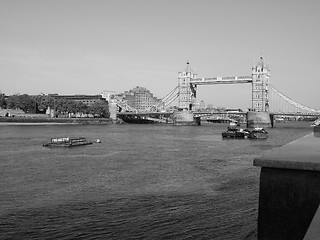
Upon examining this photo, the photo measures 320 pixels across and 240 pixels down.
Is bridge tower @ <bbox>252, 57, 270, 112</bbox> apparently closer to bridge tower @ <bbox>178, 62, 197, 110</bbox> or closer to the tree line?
bridge tower @ <bbox>178, 62, 197, 110</bbox>

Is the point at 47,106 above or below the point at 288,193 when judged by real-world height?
above

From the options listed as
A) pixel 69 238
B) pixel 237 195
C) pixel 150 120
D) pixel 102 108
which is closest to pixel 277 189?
pixel 69 238

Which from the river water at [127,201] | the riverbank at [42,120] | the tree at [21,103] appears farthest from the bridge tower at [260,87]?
the river water at [127,201]

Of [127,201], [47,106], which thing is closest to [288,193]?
[127,201]

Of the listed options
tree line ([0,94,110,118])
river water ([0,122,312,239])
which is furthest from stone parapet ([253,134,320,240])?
tree line ([0,94,110,118])

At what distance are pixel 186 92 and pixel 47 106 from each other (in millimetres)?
54086

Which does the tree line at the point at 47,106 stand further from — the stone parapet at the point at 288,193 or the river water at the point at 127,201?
the stone parapet at the point at 288,193

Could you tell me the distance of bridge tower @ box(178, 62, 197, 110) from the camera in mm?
147250

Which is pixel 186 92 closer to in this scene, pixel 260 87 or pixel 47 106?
pixel 260 87

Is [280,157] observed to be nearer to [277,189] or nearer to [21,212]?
[277,189]

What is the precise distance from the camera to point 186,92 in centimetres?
15025

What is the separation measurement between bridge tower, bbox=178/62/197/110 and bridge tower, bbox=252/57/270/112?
24.0 metres

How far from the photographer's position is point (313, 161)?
6.60 metres

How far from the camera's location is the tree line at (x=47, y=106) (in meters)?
115
